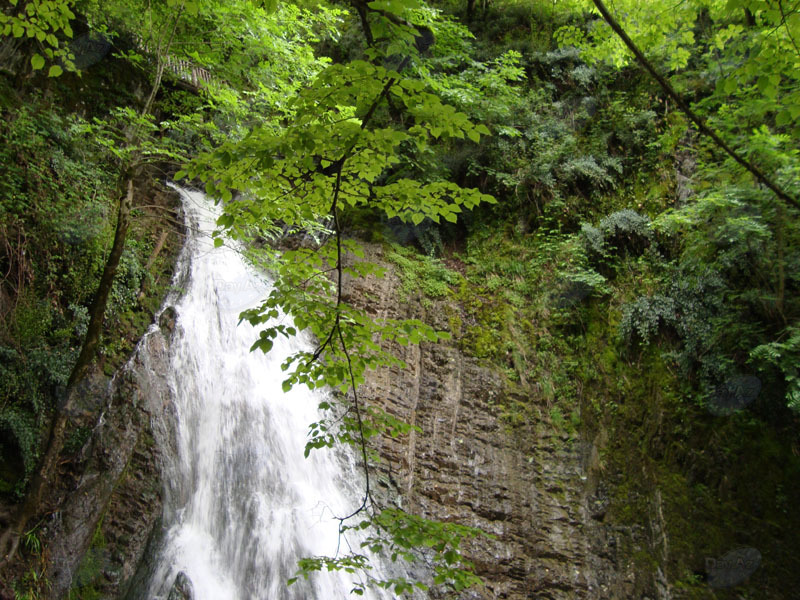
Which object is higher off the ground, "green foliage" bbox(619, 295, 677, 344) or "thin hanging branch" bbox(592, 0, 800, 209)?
"green foliage" bbox(619, 295, 677, 344)

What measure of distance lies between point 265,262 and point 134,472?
2.88 metres

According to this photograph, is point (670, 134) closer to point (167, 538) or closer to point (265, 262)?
point (265, 262)

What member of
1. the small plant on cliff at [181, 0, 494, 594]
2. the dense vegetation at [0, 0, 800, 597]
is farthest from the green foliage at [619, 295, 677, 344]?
the small plant on cliff at [181, 0, 494, 594]

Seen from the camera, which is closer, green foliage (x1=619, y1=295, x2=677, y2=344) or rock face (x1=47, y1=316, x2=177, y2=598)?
rock face (x1=47, y1=316, x2=177, y2=598)

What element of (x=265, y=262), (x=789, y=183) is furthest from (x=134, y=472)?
(x=789, y=183)

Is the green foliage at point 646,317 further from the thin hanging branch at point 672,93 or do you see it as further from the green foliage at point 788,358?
the thin hanging branch at point 672,93

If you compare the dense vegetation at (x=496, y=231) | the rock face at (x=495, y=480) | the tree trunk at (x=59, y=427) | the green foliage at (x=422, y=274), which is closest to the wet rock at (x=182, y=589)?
the dense vegetation at (x=496, y=231)

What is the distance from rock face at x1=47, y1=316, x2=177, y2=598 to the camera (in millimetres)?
4926

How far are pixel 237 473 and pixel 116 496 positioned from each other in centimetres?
132

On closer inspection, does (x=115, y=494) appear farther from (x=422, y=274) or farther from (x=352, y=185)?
(x=422, y=274)

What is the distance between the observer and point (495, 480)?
716cm

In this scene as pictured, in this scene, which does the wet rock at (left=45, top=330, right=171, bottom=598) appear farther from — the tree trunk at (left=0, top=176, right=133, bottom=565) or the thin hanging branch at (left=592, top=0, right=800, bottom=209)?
the thin hanging branch at (left=592, top=0, right=800, bottom=209)

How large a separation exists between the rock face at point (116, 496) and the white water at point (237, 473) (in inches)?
10.1

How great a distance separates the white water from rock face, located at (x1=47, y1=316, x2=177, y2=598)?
0.26 metres
